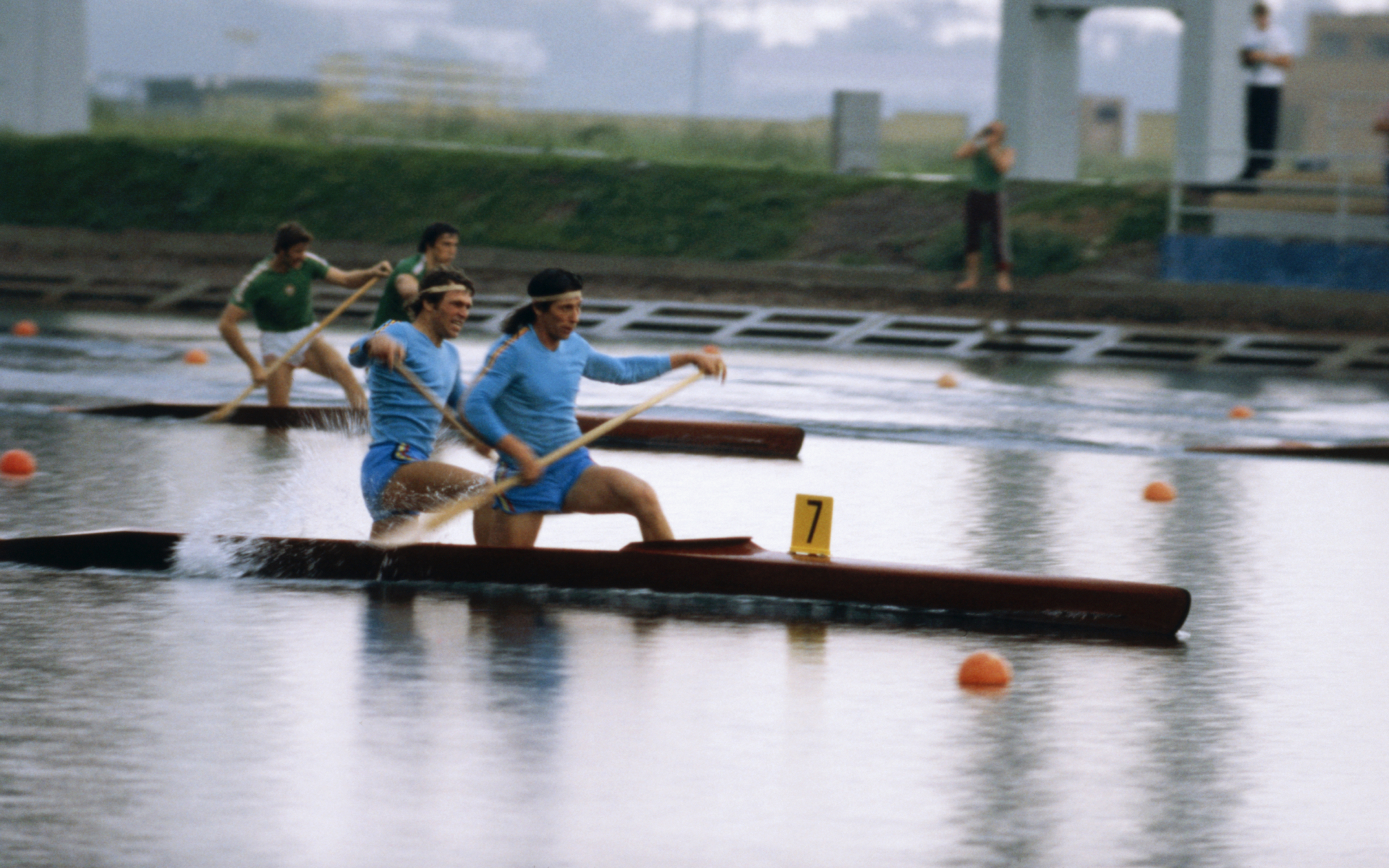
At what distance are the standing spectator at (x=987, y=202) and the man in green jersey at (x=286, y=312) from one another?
10996 mm

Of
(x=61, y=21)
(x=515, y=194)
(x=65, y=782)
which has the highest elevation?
(x=61, y=21)

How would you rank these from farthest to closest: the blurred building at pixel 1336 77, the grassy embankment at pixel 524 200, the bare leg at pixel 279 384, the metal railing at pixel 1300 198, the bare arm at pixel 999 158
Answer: the blurred building at pixel 1336 77 → the grassy embankment at pixel 524 200 → the metal railing at pixel 1300 198 → the bare arm at pixel 999 158 → the bare leg at pixel 279 384

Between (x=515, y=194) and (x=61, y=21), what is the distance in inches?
334

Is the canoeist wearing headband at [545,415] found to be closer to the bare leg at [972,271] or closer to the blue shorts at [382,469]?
the blue shorts at [382,469]

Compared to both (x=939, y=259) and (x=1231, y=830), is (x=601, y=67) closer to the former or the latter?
(x=939, y=259)

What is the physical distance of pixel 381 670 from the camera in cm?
710

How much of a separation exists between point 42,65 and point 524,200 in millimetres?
8958

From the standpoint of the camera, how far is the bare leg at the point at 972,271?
24578mm

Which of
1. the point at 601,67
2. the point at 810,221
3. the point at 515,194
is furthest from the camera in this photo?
the point at 601,67

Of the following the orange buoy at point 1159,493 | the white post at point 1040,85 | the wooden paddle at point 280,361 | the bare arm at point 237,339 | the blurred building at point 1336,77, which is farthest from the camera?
the blurred building at point 1336,77

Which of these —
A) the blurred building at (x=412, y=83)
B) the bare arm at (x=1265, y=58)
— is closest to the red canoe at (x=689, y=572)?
the bare arm at (x=1265, y=58)

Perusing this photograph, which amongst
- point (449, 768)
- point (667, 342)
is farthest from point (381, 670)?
point (667, 342)

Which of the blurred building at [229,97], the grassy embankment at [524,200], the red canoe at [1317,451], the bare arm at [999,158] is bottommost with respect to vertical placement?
the red canoe at [1317,451]

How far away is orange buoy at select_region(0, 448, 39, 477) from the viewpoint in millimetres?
11906
